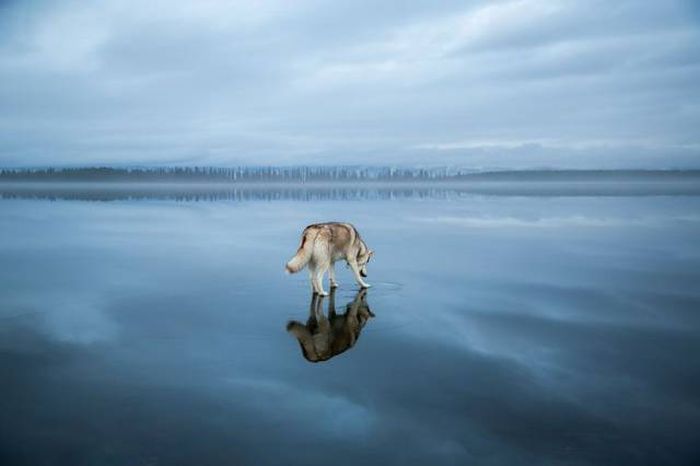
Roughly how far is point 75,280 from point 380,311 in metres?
10.0

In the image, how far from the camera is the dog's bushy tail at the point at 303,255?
13102mm

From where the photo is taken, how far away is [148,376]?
345 inches

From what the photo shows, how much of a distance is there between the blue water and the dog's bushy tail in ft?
3.09

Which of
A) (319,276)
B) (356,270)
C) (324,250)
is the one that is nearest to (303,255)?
(324,250)

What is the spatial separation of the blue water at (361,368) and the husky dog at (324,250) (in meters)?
0.70

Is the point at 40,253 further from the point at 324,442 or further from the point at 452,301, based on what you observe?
the point at 324,442

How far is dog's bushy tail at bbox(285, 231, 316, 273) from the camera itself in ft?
43.0

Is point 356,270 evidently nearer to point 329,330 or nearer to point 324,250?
point 324,250

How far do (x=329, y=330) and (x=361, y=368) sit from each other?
2.27 meters

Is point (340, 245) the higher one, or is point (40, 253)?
point (340, 245)

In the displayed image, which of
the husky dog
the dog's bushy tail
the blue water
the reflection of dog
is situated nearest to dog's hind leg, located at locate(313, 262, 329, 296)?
the husky dog

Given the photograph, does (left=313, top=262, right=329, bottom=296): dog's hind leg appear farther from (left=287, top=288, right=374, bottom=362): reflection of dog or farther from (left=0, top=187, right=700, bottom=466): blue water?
(left=287, top=288, right=374, bottom=362): reflection of dog

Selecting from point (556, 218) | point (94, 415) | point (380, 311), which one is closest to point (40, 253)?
point (380, 311)

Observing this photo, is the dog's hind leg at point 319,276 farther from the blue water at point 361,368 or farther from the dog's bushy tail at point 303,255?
the dog's bushy tail at point 303,255
